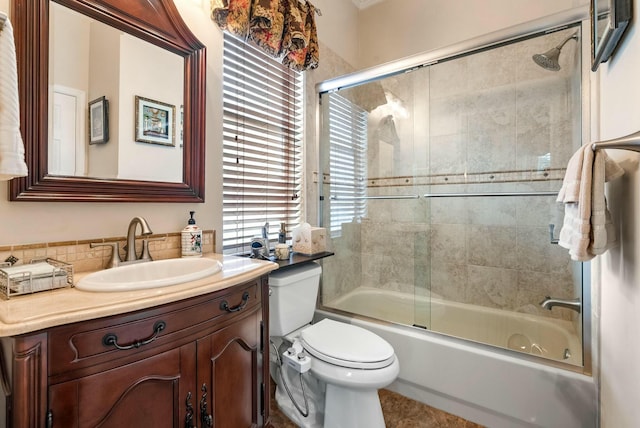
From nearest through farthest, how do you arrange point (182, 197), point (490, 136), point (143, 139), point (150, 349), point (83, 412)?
1. point (83, 412)
2. point (150, 349)
3. point (143, 139)
4. point (182, 197)
5. point (490, 136)

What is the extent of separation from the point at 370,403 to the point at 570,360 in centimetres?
100

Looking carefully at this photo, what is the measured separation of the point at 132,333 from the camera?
0.74m

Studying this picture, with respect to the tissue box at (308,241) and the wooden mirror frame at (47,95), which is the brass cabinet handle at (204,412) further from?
the tissue box at (308,241)

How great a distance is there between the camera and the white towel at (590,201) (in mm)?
868

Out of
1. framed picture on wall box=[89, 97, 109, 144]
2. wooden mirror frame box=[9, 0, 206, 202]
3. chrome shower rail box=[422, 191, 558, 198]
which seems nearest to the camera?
wooden mirror frame box=[9, 0, 206, 202]

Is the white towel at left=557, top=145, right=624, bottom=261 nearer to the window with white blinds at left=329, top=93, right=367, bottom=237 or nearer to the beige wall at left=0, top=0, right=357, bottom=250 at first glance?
the beige wall at left=0, top=0, right=357, bottom=250

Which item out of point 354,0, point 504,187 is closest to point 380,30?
point 354,0

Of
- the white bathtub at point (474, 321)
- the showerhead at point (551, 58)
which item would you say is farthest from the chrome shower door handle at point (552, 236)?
the showerhead at point (551, 58)

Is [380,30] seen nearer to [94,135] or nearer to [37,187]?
[94,135]

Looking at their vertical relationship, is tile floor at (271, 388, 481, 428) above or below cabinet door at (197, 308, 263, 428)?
below

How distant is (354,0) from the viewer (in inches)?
106

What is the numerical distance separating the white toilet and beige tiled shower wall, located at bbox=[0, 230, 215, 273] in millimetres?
492

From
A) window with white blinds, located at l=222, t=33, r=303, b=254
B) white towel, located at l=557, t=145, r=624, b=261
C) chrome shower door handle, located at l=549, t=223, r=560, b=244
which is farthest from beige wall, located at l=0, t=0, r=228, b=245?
chrome shower door handle, located at l=549, t=223, r=560, b=244

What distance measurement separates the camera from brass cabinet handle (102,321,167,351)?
0.70 meters
